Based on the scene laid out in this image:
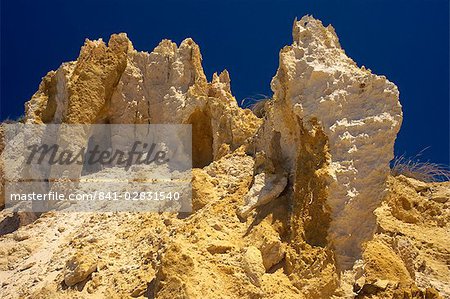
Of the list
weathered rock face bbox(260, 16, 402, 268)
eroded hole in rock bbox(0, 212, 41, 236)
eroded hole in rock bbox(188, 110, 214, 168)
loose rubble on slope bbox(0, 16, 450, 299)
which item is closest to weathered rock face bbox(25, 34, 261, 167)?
eroded hole in rock bbox(188, 110, 214, 168)

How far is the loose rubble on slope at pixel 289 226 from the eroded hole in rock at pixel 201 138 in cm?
164

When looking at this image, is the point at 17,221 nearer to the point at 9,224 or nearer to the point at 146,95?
the point at 9,224

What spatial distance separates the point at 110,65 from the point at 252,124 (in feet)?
9.80

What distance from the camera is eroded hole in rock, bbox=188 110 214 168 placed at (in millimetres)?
9266

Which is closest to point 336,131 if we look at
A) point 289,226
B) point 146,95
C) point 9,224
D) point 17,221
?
point 289,226

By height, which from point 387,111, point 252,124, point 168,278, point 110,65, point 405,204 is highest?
point 110,65

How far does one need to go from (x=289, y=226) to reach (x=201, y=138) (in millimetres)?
4560

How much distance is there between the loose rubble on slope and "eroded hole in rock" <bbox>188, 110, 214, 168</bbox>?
5.37ft

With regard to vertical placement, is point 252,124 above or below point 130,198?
above

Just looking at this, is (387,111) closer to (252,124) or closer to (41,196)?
(252,124)

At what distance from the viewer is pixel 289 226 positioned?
511 cm

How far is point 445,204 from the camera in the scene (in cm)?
803

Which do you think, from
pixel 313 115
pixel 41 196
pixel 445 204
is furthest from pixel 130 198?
pixel 445 204

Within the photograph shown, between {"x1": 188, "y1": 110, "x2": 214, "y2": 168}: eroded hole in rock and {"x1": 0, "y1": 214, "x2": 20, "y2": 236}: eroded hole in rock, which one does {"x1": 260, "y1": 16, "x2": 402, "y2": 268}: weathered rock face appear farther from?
{"x1": 0, "y1": 214, "x2": 20, "y2": 236}: eroded hole in rock
